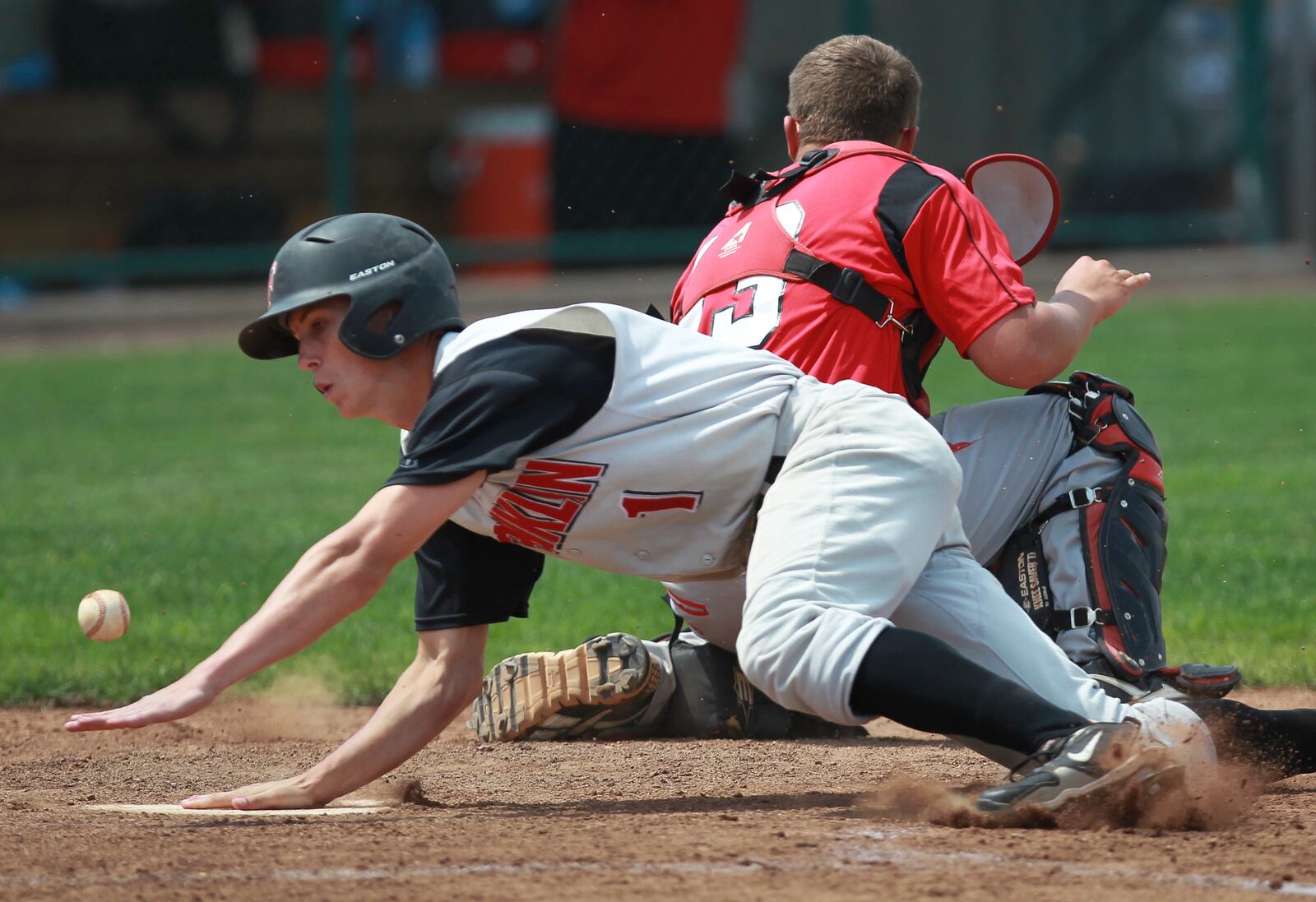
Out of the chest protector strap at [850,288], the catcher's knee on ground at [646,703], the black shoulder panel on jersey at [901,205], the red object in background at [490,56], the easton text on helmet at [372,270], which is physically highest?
the red object in background at [490,56]

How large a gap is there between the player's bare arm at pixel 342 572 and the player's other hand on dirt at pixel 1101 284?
1676 mm

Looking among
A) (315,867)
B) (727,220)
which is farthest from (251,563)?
(315,867)

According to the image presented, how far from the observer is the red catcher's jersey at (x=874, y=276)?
12.8 ft

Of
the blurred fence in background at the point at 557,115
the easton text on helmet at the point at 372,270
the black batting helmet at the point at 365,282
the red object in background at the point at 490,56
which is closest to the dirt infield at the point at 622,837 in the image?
the black batting helmet at the point at 365,282

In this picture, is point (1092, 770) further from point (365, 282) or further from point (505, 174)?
point (505, 174)

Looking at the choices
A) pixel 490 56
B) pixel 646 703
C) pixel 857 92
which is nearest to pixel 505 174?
pixel 490 56

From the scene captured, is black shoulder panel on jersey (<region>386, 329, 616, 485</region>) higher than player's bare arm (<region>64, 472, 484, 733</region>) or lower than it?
higher

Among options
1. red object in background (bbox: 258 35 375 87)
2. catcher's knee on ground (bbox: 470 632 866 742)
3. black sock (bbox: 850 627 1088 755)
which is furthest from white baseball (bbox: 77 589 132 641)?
red object in background (bbox: 258 35 375 87)

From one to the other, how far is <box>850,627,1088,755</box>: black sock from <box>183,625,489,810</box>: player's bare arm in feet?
3.11

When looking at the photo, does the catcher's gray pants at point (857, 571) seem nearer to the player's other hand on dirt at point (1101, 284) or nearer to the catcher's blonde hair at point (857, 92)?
the player's other hand on dirt at point (1101, 284)

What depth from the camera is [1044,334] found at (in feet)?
12.8

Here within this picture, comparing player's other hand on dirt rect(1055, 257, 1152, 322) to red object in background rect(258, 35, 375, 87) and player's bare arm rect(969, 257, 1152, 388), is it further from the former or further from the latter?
red object in background rect(258, 35, 375, 87)

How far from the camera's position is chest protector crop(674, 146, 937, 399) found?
13.0 ft

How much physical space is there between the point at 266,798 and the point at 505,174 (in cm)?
1238
